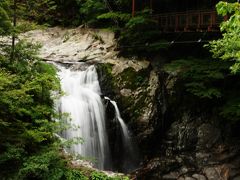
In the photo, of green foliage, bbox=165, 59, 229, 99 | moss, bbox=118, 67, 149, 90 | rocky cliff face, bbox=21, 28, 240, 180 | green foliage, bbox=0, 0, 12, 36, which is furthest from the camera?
moss, bbox=118, 67, 149, 90

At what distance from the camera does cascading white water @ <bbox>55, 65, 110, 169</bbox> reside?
12992 mm

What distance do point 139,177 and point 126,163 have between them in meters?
1.21

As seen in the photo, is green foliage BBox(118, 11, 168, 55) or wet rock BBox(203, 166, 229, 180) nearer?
wet rock BBox(203, 166, 229, 180)

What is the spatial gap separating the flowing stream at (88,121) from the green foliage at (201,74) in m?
3.36

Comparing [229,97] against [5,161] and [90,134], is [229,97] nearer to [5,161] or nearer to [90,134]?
[90,134]

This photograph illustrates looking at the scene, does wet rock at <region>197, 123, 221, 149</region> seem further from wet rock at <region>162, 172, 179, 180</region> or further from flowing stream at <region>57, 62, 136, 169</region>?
flowing stream at <region>57, 62, 136, 169</region>

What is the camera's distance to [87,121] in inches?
529

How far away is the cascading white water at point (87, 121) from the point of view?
13.0m

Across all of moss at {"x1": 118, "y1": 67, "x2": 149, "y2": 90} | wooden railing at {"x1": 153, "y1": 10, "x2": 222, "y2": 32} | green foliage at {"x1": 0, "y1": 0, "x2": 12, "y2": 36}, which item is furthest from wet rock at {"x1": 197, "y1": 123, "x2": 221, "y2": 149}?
green foliage at {"x1": 0, "y1": 0, "x2": 12, "y2": 36}

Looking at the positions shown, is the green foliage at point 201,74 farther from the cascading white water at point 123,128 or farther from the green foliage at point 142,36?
the cascading white water at point 123,128

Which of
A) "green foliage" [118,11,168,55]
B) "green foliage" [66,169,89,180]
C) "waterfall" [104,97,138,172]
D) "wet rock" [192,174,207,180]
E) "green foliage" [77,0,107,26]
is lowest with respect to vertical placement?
"wet rock" [192,174,207,180]

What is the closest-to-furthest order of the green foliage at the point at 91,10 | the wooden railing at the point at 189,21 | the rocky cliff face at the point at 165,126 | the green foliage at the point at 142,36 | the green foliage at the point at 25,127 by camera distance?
the green foliage at the point at 25,127, the rocky cliff face at the point at 165,126, the wooden railing at the point at 189,21, the green foliage at the point at 142,36, the green foliage at the point at 91,10

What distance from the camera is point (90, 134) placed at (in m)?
13.3

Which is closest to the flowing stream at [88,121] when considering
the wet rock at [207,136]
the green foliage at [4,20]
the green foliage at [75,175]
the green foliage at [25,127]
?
the green foliage at [25,127]
